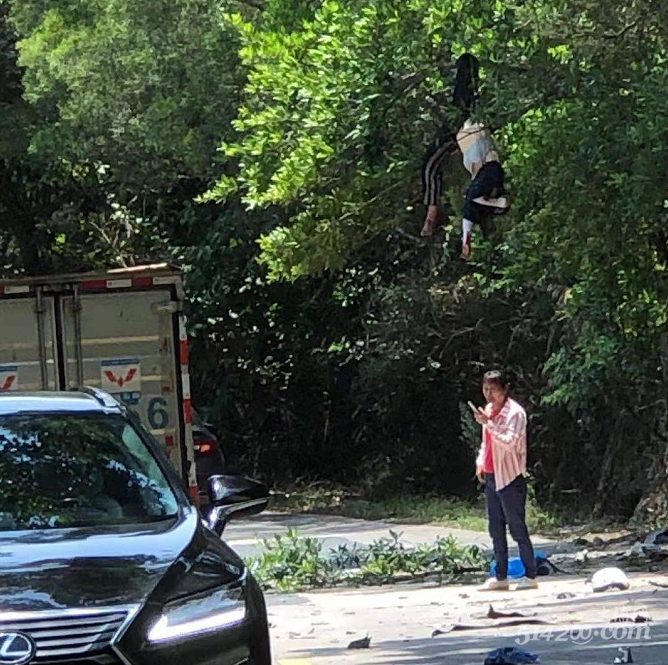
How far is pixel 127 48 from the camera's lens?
18.0 metres

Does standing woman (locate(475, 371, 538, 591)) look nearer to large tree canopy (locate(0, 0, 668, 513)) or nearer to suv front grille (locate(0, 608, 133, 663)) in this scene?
large tree canopy (locate(0, 0, 668, 513))

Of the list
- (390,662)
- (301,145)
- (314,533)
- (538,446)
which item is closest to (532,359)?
(538,446)

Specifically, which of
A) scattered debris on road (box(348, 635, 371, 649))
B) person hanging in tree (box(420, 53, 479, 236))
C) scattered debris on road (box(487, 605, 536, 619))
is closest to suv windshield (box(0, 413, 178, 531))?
scattered debris on road (box(348, 635, 371, 649))

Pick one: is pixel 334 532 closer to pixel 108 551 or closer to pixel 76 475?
pixel 76 475

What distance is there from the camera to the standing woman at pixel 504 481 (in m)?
11.8

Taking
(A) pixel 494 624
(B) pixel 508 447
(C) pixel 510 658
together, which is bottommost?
(A) pixel 494 624

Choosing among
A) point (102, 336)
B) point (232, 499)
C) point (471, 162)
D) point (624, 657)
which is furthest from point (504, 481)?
point (232, 499)

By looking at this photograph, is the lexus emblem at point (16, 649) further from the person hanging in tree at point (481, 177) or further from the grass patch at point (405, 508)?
the grass patch at point (405, 508)

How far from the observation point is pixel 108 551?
6.05m

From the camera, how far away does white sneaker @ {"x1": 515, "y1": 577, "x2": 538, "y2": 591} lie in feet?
38.6

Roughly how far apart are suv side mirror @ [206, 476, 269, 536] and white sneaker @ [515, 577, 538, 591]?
452cm

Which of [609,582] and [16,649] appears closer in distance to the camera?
[16,649]

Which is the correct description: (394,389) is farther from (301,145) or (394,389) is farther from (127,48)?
(301,145)

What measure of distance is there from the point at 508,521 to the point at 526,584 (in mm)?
512
